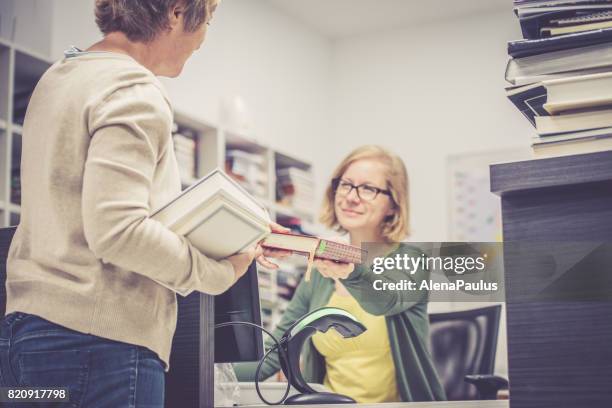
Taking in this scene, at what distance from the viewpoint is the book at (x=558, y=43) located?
962 millimetres

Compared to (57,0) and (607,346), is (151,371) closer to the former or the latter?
(607,346)

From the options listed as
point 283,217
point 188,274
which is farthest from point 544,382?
point 283,217

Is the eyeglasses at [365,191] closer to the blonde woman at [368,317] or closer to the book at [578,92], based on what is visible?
the blonde woman at [368,317]

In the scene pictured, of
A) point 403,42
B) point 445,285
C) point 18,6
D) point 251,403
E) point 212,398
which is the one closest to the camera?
point 445,285

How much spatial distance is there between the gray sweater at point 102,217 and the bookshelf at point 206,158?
6.65 ft

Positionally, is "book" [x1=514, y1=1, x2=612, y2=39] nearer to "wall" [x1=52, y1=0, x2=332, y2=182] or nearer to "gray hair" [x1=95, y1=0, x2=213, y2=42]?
"gray hair" [x1=95, y1=0, x2=213, y2=42]

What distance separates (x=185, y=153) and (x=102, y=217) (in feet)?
9.87

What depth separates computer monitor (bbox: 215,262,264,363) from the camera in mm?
1536

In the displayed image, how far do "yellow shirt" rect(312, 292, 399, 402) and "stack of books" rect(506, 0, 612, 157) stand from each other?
1373 mm

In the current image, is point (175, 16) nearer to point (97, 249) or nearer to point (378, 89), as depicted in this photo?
point (97, 249)

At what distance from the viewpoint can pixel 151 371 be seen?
3.33ft

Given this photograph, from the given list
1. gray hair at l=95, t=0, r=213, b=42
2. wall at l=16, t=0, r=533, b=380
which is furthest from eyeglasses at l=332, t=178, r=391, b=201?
wall at l=16, t=0, r=533, b=380

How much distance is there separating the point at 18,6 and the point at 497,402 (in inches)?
Answer: 113

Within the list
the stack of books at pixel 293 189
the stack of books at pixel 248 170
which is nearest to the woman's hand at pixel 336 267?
the stack of books at pixel 248 170
